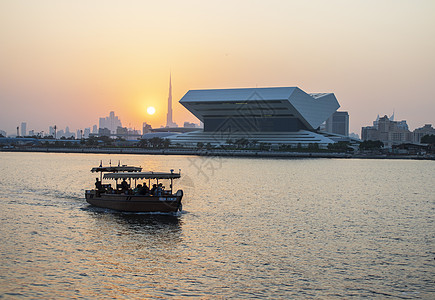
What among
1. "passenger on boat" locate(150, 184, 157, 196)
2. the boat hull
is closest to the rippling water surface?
the boat hull

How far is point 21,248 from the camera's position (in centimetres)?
2886

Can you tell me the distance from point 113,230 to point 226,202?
682 inches

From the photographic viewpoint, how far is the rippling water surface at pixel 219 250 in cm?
2298

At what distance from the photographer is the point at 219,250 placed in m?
29.2

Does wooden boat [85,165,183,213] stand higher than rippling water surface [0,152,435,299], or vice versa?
wooden boat [85,165,183,213]

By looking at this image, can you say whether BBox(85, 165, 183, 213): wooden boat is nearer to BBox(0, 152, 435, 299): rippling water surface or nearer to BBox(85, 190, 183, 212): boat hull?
BBox(85, 190, 183, 212): boat hull

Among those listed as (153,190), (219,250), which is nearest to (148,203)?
(153,190)

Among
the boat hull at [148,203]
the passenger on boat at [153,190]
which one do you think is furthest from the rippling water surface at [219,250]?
the passenger on boat at [153,190]

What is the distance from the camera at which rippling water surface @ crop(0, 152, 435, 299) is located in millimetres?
22984

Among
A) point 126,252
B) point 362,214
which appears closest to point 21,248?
point 126,252

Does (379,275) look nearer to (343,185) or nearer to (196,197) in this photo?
(196,197)

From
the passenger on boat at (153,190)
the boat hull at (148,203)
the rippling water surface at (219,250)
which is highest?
the passenger on boat at (153,190)

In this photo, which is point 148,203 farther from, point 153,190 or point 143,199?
point 153,190

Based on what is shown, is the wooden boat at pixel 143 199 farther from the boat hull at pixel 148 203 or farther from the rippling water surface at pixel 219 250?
the rippling water surface at pixel 219 250
